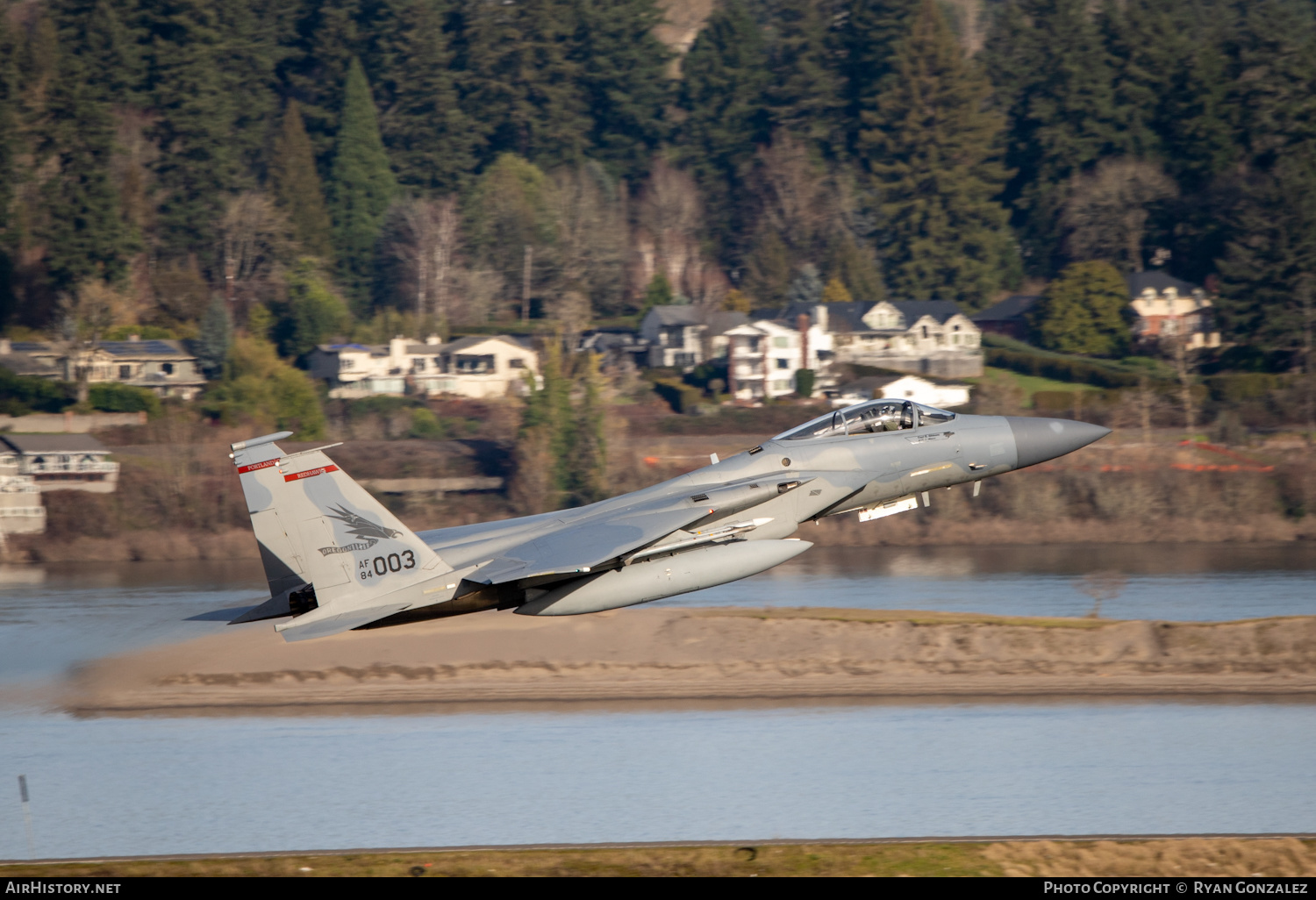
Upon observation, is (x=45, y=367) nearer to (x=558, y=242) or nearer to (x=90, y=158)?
(x=90, y=158)

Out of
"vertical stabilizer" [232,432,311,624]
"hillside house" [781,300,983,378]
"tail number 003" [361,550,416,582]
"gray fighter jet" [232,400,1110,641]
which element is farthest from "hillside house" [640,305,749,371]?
"vertical stabilizer" [232,432,311,624]

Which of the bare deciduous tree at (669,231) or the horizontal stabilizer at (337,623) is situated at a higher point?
the bare deciduous tree at (669,231)

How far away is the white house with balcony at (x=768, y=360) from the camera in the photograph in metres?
93.4

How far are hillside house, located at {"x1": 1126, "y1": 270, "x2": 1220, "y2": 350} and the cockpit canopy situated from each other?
79.7 metres

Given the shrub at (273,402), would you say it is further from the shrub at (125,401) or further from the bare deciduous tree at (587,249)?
the bare deciduous tree at (587,249)

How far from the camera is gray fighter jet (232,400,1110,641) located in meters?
23.4

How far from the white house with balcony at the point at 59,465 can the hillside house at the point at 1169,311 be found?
73.3m

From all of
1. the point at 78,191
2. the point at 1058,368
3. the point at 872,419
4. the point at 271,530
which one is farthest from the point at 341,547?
the point at 78,191

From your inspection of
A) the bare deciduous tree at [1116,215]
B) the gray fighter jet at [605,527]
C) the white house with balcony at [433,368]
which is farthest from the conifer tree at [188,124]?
the gray fighter jet at [605,527]

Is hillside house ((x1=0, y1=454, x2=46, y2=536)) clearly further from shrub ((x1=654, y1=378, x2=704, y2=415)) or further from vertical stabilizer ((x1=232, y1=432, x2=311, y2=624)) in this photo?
vertical stabilizer ((x1=232, y1=432, x2=311, y2=624))

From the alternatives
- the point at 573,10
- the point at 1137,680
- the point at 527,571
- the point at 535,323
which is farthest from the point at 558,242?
the point at 527,571

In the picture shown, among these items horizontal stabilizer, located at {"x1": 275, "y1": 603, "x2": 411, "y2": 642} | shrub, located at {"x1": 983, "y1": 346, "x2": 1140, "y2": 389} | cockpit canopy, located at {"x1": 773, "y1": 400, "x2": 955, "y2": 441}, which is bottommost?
horizontal stabilizer, located at {"x1": 275, "y1": 603, "x2": 411, "y2": 642}

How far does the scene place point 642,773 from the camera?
3466 centimetres

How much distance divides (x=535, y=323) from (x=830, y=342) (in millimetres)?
28512
